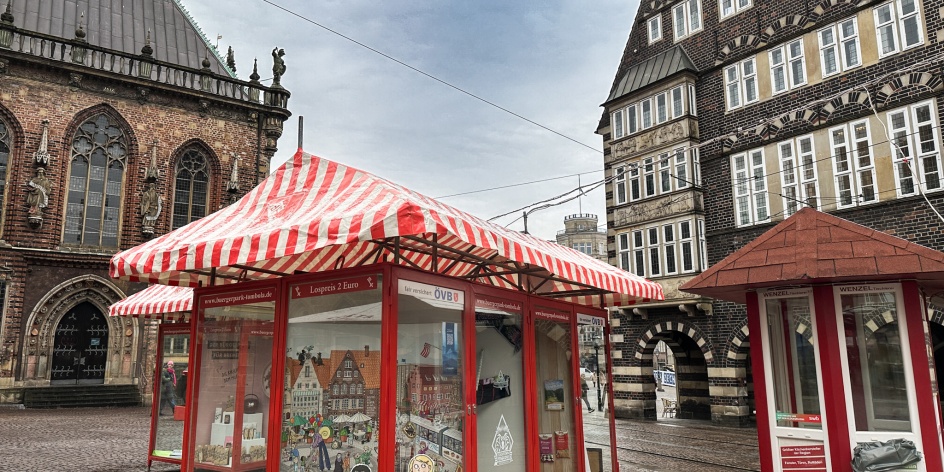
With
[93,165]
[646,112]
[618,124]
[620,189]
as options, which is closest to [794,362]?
[620,189]

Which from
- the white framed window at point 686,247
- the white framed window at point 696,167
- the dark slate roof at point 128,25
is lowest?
the white framed window at point 686,247

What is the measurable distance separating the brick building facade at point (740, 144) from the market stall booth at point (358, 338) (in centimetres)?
1276

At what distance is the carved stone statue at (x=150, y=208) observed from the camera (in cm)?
2466

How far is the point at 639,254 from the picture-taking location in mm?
22812

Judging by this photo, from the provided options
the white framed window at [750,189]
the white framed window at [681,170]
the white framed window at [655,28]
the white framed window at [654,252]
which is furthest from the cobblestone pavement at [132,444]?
the white framed window at [655,28]

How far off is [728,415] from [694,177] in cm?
766

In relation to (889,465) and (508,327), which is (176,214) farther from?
(889,465)

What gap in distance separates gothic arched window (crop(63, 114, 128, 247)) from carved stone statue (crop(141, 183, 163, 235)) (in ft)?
3.44

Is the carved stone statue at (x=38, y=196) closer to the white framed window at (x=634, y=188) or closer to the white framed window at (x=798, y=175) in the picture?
the white framed window at (x=634, y=188)

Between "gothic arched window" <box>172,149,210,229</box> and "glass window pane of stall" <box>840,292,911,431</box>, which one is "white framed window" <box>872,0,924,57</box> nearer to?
"glass window pane of stall" <box>840,292,911,431</box>

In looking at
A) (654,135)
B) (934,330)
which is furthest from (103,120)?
(934,330)

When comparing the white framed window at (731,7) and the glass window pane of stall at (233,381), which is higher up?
the white framed window at (731,7)

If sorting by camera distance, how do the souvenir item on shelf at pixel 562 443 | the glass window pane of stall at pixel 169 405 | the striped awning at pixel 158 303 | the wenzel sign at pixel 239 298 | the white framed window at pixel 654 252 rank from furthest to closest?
the white framed window at pixel 654 252, the glass window pane of stall at pixel 169 405, the striped awning at pixel 158 303, the souvenir item on shelf at pixel 562 443, the wenzel sign at pixel 239 298

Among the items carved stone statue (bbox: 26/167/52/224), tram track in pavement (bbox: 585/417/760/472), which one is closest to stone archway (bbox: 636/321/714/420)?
tram track in pavement (bbox: 585/417/760/472)
